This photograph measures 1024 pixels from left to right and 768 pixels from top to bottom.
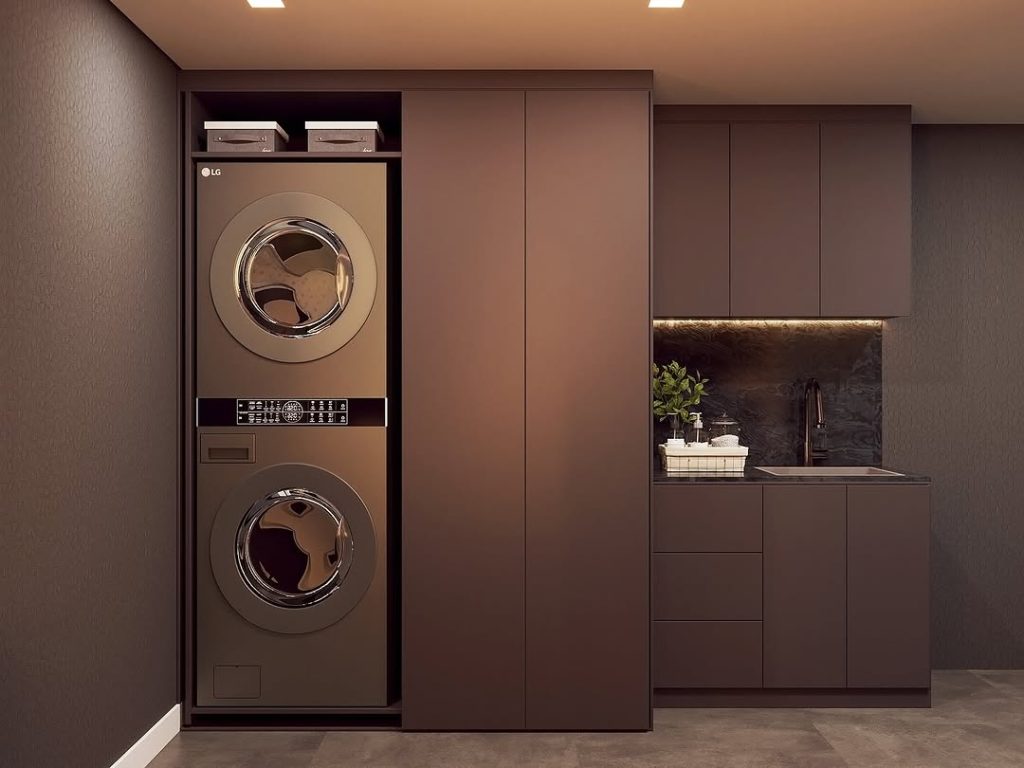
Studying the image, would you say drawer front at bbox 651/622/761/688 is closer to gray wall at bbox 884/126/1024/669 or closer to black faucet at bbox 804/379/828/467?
black faucet at bbox 804/379/828/467

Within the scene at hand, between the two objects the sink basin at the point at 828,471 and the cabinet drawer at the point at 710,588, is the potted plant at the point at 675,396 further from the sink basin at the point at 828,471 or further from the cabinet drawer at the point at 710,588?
the cabinet drawer at the point at 710,588

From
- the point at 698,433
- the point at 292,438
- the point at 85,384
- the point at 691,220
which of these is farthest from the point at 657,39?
the point at 85,384

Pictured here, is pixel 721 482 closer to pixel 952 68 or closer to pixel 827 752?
pixel 827 752

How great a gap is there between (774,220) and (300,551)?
2.28 metres

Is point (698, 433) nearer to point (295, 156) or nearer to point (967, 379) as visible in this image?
point (967, 379)

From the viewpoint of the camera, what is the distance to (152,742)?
9.99 ft

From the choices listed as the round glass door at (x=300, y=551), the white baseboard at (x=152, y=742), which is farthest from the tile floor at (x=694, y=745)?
the round glass door at (x=300, y=551)

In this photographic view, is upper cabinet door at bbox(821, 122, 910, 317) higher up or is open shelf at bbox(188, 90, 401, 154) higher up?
open shelf at bbox(188, 90, 401, 154)

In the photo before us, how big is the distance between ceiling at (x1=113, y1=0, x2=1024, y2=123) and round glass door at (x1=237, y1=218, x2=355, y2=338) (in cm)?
61

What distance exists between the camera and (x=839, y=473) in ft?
12.6

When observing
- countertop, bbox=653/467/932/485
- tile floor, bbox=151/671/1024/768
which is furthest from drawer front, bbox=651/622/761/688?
countertop, bbox=653/467/932/485

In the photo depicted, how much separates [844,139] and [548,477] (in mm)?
1852

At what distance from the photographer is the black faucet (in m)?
3.98

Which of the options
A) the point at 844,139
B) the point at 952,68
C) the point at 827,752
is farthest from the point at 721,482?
the point at 952,68
